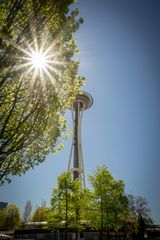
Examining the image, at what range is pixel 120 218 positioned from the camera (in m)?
23.5

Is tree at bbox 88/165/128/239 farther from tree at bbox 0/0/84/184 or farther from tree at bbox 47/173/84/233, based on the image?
tree at bbox 0/0/84/184

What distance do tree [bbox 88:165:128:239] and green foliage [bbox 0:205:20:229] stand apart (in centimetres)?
5143

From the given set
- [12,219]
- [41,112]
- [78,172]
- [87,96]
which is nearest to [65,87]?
[41,112]

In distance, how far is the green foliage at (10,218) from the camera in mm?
64750

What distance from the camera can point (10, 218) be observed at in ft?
220

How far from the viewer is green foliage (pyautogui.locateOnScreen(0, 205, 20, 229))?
64750 mm

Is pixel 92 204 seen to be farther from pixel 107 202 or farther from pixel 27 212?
pixel 27 212

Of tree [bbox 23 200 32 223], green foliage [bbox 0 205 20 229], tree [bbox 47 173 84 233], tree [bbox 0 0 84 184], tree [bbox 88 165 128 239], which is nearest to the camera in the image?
tree [bbox 0 0 84 184]

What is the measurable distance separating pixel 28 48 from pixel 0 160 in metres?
4.42

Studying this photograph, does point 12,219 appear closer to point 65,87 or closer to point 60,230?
point 60,230

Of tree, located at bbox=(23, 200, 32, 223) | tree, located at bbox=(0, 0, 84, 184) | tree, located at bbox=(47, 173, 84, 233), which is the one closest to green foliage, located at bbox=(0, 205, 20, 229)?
tree, located at bbox=(23, 200, 32, 223)

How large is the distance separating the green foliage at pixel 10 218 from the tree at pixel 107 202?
169 ft

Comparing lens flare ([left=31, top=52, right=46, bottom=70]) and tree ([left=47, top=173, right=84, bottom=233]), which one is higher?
lens flare ([left=31, top=52, right=46, bottom=70])

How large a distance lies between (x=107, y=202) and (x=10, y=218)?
57634 mm
